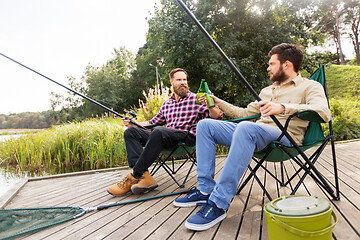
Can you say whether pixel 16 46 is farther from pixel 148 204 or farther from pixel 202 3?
pixel 202 3

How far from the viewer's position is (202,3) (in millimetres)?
7422

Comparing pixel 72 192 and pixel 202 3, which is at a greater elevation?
pixel 202 3

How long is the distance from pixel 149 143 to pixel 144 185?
346mm

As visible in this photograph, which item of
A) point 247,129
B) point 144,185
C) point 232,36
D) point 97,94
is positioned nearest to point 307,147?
point 247,129

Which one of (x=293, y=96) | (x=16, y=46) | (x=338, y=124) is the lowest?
(x=338, y=124)

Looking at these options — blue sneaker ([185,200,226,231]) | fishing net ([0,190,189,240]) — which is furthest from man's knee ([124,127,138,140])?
blue sneaker ([185,200,226,231])

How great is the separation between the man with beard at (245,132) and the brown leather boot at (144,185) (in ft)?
1.37

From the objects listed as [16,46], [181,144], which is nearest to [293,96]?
[181,144]

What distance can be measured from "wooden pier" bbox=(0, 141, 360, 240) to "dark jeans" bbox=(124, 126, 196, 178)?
27 cm

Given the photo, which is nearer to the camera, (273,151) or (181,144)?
(273,151)

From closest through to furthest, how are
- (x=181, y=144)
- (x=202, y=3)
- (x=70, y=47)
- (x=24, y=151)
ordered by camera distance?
(x=181, y=144)
(x=24, y=151)
(x=202, y=3)
(x=70, y=47)

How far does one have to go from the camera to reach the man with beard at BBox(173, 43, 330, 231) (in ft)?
4.92

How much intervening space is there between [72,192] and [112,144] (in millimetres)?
1838

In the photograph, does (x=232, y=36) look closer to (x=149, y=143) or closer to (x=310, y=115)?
(x=149, y=143)
